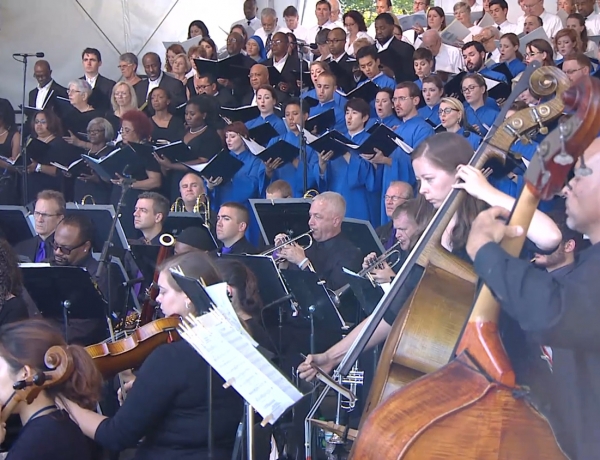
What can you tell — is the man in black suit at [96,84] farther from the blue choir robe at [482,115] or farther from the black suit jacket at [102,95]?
the blue choir robe at [482,115]

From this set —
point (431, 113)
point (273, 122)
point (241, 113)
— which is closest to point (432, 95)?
point (431, 113)

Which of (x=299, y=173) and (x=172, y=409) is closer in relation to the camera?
(x=172, y=409)

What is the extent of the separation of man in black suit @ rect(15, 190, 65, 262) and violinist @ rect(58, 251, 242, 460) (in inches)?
129

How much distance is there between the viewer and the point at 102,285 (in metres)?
5.30

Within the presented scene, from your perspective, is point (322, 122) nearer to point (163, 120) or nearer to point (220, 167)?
→ point (220, 167)

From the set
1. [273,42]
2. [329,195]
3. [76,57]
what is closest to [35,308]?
[329,195]

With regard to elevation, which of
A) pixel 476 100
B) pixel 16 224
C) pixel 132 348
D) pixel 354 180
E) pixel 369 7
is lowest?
pixel 132 348

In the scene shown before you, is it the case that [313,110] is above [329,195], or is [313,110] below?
above

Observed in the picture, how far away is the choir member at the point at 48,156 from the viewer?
863 cm

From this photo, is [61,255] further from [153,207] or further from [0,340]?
[0,340]

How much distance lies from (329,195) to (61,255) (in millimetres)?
1809

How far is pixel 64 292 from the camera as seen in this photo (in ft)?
15.5

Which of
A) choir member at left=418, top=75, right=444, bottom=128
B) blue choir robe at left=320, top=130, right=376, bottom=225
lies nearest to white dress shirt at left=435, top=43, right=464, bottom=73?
choir member at left=418, top=75, right=444, bottom=128

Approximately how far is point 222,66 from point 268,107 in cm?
131
